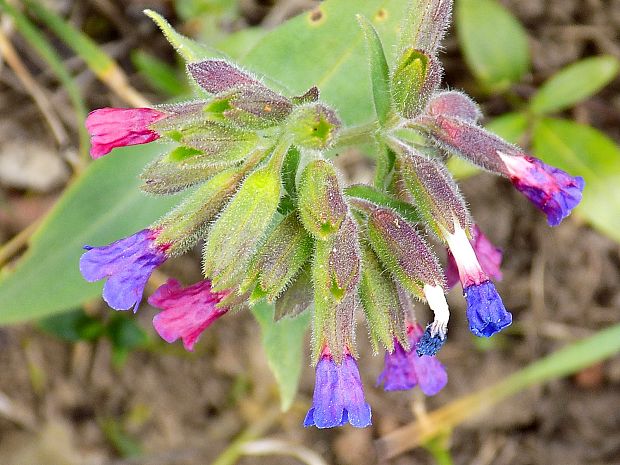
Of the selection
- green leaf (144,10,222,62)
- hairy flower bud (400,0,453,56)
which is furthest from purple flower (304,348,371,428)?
green leaf (144,10,222,62)

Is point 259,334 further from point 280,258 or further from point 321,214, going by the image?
point 321,214

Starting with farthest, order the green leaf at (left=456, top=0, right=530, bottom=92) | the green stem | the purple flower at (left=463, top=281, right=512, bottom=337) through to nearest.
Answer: the green leaf at (left=456, top=0, right=530, bottom=92)
the green stem
the purple flower at (left=463, top=281, right=512, bottom=337)

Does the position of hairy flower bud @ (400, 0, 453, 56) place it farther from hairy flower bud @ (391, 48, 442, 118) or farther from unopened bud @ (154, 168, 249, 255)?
unopened bud @ (154, 168, 249, 255)

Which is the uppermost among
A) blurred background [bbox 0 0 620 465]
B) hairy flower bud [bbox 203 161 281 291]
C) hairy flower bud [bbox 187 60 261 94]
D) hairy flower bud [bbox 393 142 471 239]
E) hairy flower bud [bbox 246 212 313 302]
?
hairy flower bud [bbox 187 60 261 94]

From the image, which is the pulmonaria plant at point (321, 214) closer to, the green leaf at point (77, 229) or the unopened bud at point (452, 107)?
the unopened bud at point (452, 107)

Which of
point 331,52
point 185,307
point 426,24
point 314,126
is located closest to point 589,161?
point 331,52

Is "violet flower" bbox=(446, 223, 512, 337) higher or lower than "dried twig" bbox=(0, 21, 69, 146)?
lower

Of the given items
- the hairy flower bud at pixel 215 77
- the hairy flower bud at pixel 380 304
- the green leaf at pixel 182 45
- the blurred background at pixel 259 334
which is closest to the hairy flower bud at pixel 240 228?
the hairy flower bud at pixel 215 77
